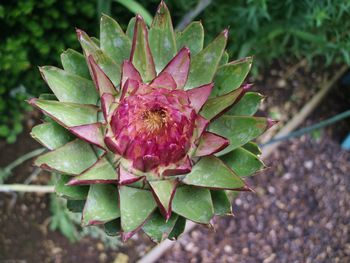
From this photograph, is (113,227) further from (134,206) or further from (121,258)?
(121,258)

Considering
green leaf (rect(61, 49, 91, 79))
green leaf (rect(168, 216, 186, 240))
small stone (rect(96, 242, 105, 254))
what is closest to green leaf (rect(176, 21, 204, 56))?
green leaf (rect(61, 49, 91, 79))

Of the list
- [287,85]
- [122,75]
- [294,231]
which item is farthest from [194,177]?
[287,85]

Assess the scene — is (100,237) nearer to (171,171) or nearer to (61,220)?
(61,220)

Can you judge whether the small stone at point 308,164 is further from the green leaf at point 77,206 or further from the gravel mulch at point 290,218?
the green leaf at point 77,206

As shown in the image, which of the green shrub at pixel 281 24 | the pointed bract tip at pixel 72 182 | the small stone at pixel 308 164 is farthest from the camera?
the small stone at pixel 308 164

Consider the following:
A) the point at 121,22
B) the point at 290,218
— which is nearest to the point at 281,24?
the point at 121,22

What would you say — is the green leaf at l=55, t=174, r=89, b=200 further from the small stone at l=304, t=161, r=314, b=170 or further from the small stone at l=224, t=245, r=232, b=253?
the small stone at l=304, t=161, r=314, b=170

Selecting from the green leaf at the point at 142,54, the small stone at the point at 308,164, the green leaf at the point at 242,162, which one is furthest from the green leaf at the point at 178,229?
the small stone at the point at 308,164
